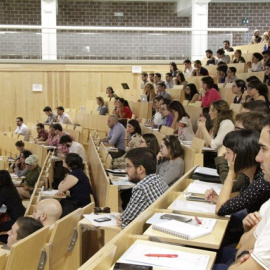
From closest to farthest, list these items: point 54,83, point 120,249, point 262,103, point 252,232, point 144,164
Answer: point 120,249, point 252,232, point 144,164, point 262,103, point 54,83

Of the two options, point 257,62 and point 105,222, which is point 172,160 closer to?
point 105,222

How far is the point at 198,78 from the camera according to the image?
35.1ft

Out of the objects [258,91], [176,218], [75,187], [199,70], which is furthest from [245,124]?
[199,70]

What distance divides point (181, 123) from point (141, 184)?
3278 mm

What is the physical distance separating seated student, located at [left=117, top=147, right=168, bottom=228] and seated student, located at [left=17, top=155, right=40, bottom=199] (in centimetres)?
350

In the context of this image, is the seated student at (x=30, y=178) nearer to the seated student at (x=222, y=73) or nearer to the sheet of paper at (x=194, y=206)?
the sheet of paper at (x=194, y=206)

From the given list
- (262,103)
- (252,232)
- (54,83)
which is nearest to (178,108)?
(262,103)

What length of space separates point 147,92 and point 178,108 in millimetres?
3792

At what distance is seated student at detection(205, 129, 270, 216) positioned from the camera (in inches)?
104

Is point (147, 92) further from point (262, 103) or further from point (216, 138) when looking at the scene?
point (262, 103)

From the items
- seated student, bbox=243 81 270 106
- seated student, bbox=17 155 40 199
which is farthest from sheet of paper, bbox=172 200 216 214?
seated student, bbox=17 155 40 199

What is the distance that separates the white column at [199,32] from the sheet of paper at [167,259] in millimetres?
12548

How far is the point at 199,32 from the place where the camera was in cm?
1450

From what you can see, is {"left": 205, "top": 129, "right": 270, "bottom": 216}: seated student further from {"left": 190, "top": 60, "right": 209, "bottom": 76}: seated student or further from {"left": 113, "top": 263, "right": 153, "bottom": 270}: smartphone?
{"left": 190, "top": 60, "right": 209, "bottom": 76}: seated student
